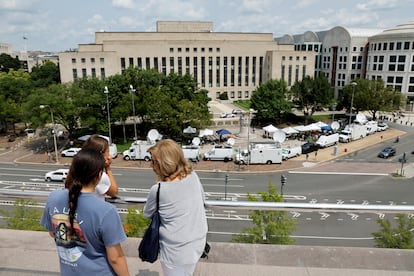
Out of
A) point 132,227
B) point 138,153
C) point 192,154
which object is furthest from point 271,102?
point 132,227

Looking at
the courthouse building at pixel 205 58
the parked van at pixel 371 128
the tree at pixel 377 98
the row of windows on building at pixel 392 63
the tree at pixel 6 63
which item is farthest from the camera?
the tree at pixel 6 63

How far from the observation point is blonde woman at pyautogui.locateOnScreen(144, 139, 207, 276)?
2.88 m

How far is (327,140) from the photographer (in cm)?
3759

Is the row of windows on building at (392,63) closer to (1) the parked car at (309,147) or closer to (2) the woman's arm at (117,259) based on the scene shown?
(1) the parked car at (309,147)

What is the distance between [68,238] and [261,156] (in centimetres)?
2989

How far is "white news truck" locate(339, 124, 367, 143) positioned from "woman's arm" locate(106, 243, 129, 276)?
40.7m

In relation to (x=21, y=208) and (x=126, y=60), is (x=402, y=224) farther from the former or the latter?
(x=126, y=60)

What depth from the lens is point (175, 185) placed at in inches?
113

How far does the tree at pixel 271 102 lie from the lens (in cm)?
4675

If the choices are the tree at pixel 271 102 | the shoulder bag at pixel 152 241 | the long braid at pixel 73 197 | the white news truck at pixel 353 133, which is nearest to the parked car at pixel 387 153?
the white news truck at pixel 353 133

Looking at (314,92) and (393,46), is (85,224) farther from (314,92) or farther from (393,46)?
(393,46)

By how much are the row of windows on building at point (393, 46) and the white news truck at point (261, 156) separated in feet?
141

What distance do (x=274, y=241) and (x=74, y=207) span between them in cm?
318

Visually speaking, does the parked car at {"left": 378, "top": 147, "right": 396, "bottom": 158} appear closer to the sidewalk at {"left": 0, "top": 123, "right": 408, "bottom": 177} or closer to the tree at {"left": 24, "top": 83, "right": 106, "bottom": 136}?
the sidewalk at {"left": 0, "top": 123, "right": 408, "bottom": 177}
